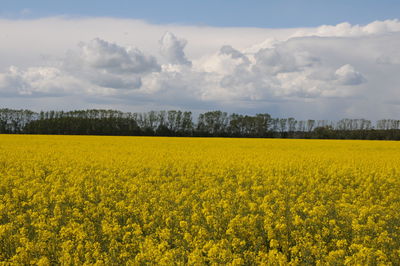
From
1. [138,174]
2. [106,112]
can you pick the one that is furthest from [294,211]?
[106,112]

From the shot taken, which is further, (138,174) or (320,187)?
(138,174)

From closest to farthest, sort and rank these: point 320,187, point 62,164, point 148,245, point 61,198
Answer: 1. point 148,245
2. point 61,198
3. point 320,187
4. point 62,164

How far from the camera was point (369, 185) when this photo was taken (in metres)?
11.2

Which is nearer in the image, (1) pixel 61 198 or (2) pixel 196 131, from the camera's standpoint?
(1) pixel 61 198

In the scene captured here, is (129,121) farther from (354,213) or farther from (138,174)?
(354,213)

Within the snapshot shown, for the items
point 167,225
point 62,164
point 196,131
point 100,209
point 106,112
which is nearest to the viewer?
point 167,225

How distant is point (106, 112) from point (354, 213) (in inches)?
3315

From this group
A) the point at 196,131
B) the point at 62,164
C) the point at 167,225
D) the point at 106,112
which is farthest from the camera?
the point at 106,112

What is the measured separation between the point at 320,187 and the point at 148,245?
692cm

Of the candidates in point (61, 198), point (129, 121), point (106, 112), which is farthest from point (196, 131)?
point (61, 198)

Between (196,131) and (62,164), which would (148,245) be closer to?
(62,164)

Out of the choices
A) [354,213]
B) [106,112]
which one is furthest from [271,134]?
[354,213]

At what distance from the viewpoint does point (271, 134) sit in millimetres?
79250

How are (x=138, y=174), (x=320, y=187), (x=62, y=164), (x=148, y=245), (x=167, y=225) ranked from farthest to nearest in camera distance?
1. (x=62, y=164)
2. (x=138, y=174)
3. (x=320, y=187)
4. (x=167, y=225)
5. (x=148, y=245)
